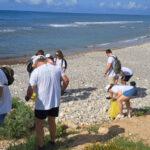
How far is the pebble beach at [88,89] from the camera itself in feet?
42.9

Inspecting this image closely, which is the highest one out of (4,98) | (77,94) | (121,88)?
(4,98)

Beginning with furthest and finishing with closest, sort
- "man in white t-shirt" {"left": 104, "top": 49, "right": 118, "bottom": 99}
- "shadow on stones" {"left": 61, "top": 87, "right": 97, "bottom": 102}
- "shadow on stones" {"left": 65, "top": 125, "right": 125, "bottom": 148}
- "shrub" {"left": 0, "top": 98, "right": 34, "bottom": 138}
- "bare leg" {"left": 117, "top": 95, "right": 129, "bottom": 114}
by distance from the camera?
"shadow on stones" {"left": 61, "top": 87, "right": 97, "bottom": 102} < "man in white t-shirt" {"left": 104, "top": 49, "right": 118, "bottom": 99} < "bare leg" {"left": 117, "top": 95, "right": 129, "bottom": 114} < "shrub" {"left": 0, "top": 98, "right": 34, "bottom": 138} < "shadow on stones" {"left": 65, "top": 125, "right": 125, "bottom": 148}

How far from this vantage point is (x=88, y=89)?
17.3 meters

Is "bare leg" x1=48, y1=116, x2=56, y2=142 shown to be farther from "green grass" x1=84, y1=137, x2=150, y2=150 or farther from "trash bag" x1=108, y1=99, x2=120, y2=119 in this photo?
"trash bag" x1=108, y1=99, x2=120, y2=119

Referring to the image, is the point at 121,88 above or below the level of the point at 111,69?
below

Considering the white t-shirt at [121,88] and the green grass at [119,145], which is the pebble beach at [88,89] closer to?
the white t-shirt at [121,88]

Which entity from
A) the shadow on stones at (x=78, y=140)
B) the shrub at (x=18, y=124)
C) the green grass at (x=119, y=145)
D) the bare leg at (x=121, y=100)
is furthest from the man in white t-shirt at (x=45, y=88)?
the bare leg at (x=121, y=100)

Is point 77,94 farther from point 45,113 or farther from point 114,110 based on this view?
point 45,113

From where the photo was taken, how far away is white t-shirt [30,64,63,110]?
8.86 metres

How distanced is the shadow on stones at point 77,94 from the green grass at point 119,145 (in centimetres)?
597

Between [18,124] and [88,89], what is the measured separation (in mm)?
6693

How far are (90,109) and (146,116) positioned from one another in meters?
2.41

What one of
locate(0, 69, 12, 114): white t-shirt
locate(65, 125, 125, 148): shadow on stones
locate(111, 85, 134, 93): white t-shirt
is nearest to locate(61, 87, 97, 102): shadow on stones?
locate(111, 85, 134, 93): white t-shirt

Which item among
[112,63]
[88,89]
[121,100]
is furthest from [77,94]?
[121,100]
